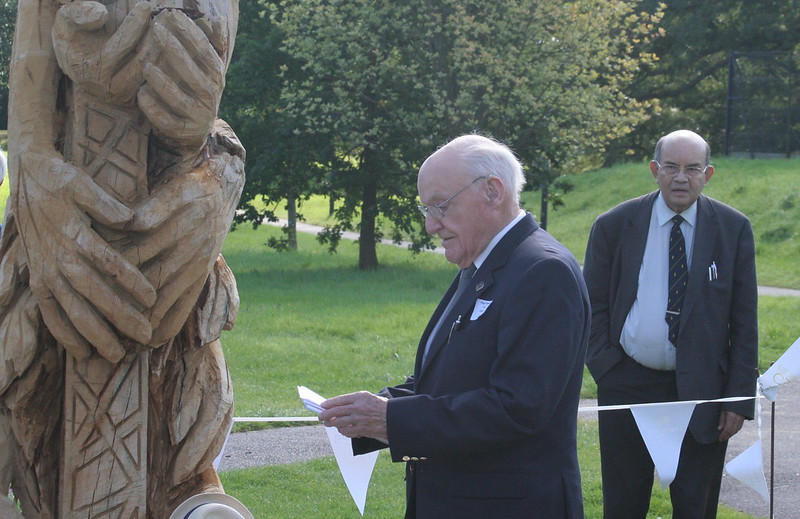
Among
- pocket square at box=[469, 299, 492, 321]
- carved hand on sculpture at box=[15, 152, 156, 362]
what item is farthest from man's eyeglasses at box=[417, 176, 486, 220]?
carved hand on sculpture at box=[15, 152, 156, 362]

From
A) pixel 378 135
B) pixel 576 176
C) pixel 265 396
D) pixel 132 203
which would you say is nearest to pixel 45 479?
pixel 132 203

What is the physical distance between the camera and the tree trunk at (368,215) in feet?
56.7

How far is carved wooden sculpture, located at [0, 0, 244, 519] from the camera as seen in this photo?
278cm

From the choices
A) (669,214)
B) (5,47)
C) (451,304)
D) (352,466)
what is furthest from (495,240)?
(5,47)

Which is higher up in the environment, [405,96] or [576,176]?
[405,96]

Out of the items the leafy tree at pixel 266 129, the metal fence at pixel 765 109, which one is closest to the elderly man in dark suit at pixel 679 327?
the leafy tree at pixel 266 129

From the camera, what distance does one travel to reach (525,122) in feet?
55.4

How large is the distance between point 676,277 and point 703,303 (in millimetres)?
180

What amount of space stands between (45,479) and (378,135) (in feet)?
46.0

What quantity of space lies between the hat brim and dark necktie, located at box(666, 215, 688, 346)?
227 centimetres

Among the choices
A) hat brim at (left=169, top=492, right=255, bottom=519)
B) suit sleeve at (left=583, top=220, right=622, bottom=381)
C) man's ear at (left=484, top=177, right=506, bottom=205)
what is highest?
man's ear at (left=484, top=177, right=506, bottom=205)

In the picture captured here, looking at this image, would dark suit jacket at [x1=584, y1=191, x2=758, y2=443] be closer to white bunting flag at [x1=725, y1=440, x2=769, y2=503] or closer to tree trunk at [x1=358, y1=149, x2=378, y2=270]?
white bunting flag at [x1=725, y1=440, x2=769, y2=503]

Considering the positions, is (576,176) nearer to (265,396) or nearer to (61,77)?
(265,396)

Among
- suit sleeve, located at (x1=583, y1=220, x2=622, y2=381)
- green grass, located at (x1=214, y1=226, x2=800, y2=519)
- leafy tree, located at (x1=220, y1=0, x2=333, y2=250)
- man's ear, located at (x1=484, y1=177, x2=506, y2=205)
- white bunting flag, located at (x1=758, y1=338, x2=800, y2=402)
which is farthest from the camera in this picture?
leafy tree, located at (x1=220, y1=0, x2=333, y2=250)
